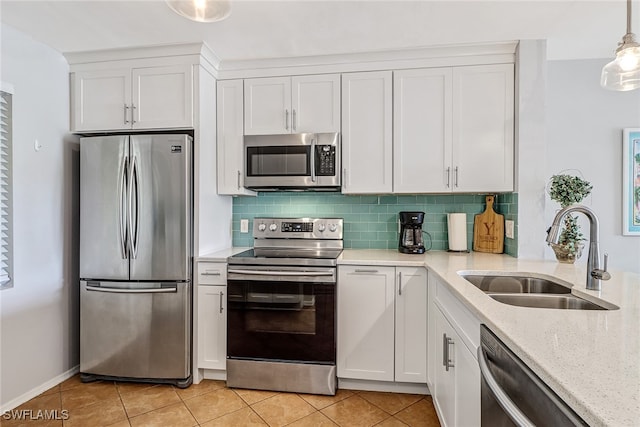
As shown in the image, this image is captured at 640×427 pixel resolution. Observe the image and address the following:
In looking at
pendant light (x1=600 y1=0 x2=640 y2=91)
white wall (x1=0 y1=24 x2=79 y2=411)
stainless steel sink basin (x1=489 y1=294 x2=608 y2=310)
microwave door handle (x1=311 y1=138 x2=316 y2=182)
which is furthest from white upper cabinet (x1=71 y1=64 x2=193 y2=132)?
pendant light (x1=600 y1=0 x2=640 y2=91)

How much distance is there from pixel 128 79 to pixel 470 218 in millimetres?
2840

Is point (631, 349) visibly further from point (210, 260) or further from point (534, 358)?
point (210, 260)

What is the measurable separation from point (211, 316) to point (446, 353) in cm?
159

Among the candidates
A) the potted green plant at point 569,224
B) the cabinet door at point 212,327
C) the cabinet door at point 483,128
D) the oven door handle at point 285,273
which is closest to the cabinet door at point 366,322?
the oven door handle at point 285,273

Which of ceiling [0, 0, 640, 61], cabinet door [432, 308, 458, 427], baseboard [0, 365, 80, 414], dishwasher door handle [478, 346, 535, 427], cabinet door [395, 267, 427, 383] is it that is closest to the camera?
dishwasher door handle [478, 346, 535, 427]

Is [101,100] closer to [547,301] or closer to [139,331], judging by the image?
[139,331]

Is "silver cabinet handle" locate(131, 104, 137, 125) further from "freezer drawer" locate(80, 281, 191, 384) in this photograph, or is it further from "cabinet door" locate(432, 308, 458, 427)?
"cabinet door" locate(432, 308, 458, 427)

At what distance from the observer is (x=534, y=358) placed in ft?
2.63

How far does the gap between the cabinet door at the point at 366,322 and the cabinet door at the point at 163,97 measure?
5.23ft

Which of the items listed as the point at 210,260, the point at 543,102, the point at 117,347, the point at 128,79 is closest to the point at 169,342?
the point at 117,347

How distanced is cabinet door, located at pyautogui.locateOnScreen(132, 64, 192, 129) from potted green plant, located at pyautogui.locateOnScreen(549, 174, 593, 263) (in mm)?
2546

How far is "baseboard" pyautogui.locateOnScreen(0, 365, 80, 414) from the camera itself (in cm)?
213

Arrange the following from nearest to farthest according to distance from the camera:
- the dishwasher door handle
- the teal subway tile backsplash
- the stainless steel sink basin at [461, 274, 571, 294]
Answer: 1. the dishwasher door handle
2. the stainless steel sink basin at [461, 274, 571, 294]
3. the teal subway tile backsplash

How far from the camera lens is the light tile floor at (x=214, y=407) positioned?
2027 millimetres
